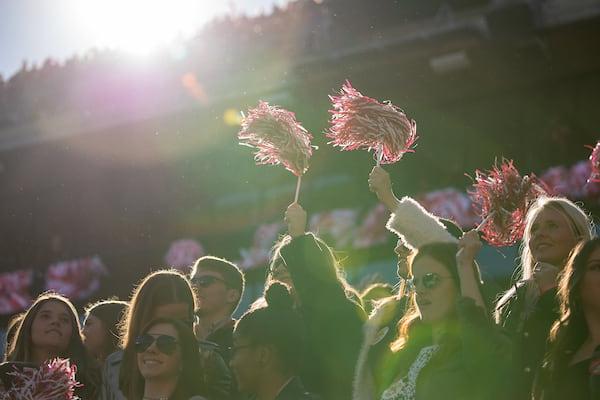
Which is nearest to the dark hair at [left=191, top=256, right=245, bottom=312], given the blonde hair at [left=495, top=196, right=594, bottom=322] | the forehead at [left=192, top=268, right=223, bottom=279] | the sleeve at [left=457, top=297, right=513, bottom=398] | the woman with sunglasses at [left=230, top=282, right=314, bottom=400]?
the forehead at [left=192, top=268, right=223, bottom=279]

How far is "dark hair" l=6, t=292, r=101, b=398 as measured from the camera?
453cm

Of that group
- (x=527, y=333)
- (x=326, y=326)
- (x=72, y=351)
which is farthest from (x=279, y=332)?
(x=72, y=351)

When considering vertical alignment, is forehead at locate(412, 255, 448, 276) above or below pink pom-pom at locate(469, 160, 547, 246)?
below

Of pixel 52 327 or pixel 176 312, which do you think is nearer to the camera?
pixel 176 312

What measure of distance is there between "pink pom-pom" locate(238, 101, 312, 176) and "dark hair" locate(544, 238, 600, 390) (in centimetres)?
173

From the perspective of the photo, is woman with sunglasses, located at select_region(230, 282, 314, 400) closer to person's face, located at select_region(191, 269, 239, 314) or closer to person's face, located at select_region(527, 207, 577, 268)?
person's face, located at select_region(527, 207, 577, 268)

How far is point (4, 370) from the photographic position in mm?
Answer: 4113

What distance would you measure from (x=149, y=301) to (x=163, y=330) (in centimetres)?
22

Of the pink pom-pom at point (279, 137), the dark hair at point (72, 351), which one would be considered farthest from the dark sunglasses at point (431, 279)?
the dark hair at point (72, 351)

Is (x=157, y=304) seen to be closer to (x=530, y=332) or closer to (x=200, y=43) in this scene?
(x=530, y=332)

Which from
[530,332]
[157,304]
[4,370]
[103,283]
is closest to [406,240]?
[530,332]

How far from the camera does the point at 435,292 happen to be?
336cm

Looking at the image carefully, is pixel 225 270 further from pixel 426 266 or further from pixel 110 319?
pixel 426 266

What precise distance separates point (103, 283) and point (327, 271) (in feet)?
37.9
